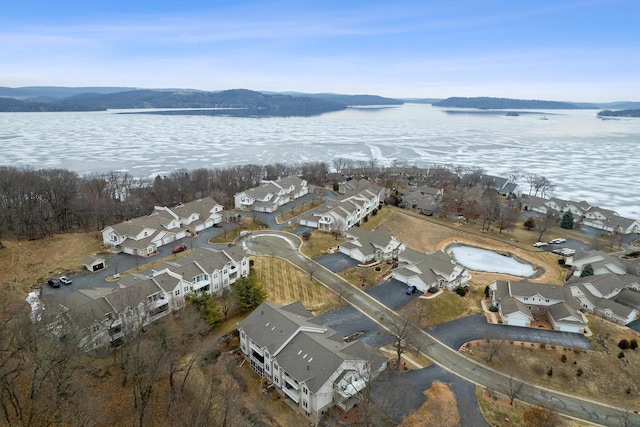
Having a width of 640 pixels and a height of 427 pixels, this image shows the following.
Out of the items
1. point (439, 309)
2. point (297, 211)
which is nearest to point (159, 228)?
point (297, 211)

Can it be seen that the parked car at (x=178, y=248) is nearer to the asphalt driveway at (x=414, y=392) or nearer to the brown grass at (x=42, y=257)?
the brown grass at (x=42, y=257)

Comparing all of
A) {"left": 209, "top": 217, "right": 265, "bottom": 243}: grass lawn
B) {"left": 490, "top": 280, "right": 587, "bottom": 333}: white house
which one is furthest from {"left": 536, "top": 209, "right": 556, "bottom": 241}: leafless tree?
{"left": 209, "top": 217, "right": 265, "bottom": 243}: grass lawn

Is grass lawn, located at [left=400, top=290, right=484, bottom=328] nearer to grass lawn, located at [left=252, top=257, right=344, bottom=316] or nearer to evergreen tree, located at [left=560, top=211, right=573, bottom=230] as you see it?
grass lawn, located at [left=252, top=257, right=344, bottom=316]

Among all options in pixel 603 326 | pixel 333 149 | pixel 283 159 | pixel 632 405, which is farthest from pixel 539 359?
pixel 333 149

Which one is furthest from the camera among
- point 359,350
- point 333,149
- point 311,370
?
point 333,149

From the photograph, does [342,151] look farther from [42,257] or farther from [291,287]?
[42,257]

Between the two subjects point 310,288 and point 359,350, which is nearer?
point 359,350

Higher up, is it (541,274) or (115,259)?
(115,259)

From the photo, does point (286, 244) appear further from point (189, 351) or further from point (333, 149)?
point (333, 149)
